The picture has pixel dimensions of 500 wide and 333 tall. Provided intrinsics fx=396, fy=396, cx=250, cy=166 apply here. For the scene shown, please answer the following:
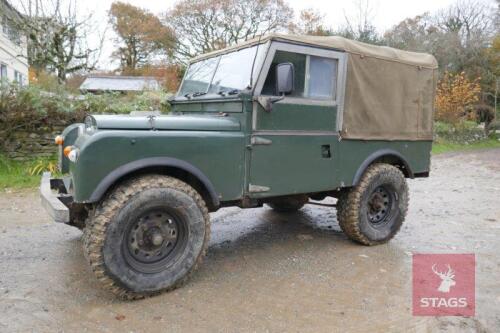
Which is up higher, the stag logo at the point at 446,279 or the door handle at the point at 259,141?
the door handle at the point at 259,141

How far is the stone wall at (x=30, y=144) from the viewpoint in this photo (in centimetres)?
818

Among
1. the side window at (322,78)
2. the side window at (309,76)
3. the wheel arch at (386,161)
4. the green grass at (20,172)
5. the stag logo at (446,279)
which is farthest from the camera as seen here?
the green grass at (20,172)

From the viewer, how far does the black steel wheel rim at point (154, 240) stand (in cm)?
323

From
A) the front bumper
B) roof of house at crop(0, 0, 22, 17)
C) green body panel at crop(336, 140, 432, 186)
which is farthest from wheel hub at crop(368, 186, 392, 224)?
roof of house at crop(0, 0, 22, 17)

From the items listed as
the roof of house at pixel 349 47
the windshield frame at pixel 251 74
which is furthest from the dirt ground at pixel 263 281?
the roof of house at pixel 349 47

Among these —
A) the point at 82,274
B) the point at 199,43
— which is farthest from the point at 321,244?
the point at 199,43

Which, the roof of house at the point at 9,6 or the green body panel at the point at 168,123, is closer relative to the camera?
the green body panel at the point at 168,123

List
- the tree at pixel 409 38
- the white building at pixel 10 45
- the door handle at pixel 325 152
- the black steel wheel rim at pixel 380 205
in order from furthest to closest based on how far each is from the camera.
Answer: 1. the tree at pixel 409 38
2. the white building at pixel 10 45
3. the black steel wheel rim at pixel 380 205
4. the door handle at pixel 325 152

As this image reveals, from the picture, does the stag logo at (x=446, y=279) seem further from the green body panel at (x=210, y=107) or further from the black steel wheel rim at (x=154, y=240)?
the green body panel at (x=210, y=107)

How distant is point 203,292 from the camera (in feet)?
11.3

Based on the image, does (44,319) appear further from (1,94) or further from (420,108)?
(1,94)

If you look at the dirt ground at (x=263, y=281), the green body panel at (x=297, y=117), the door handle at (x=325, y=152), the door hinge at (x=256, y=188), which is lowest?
the dirt ground at (x=263, y=281)

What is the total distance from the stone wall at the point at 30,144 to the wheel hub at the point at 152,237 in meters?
6.30

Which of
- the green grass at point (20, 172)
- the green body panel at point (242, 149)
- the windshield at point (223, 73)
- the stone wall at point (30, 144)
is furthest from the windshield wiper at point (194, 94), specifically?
the stone wall at point (30, 144)
